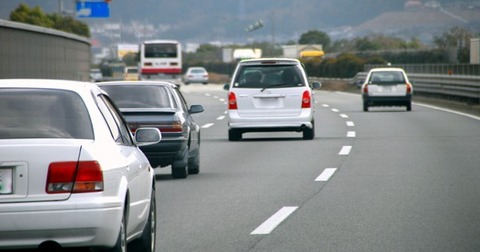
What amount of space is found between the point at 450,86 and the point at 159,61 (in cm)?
4230

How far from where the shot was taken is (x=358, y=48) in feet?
616

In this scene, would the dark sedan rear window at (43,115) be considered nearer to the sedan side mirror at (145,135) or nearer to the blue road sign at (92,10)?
the sedan side mirror at (145,135)

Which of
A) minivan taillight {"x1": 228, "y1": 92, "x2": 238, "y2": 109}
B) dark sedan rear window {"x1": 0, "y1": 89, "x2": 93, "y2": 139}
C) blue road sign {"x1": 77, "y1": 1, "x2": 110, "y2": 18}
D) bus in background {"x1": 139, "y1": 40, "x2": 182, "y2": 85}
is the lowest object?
bus in background {"x1": 139, "y1": 40, "x2": 182, "y2": 85}

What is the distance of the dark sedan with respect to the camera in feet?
51.5

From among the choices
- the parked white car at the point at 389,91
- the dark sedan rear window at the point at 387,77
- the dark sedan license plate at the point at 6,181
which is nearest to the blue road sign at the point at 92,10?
the dark sedan rear window at the point at 387,77

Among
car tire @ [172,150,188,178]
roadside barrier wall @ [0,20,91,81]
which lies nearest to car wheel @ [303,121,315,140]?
car tire @ [172,150,188,178]

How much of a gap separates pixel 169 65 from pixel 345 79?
12.5 metres

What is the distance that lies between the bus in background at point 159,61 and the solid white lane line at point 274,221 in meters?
72.5

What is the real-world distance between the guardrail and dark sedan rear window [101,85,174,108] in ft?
77.9

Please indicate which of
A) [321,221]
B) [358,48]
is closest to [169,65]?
[321,221]

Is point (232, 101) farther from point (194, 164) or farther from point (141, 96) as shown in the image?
point (141, 96)

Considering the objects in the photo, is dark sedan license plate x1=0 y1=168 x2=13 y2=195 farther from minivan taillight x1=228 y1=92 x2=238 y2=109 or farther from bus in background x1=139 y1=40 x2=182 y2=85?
bus in background x1=139 y1=40 x2=182 y2=85

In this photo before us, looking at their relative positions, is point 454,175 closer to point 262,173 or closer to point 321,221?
point 262,173

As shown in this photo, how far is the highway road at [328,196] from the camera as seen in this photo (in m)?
10.1
